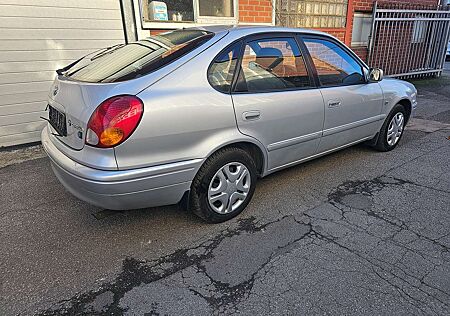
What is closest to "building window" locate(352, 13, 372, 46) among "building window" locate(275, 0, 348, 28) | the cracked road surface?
"building window" locate(275, 0, 348, 28)

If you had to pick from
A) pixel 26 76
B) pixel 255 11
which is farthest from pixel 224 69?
pixel 255 11

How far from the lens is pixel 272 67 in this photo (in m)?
3.01

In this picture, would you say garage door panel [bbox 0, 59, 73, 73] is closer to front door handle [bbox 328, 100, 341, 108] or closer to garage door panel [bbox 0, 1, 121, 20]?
garage door panel [bbox 0, 1, 121, 20]

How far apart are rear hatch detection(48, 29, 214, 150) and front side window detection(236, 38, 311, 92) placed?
17.1 inches

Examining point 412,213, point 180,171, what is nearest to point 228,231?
point 180,171

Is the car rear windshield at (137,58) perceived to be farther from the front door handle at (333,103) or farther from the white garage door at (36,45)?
the white garage door at (36,45)

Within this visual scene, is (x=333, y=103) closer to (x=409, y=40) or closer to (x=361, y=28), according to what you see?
(x=361, y=28)

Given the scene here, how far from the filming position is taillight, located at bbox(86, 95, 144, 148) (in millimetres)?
2150

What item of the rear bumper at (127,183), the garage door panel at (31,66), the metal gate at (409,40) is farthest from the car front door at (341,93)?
the metal gate at (409,40)

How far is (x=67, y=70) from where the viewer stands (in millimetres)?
3045

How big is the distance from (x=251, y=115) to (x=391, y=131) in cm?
268

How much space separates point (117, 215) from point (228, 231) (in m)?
1.06

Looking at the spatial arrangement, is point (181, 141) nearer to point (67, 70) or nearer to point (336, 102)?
point (67, 70)

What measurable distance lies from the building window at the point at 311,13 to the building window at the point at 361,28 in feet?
2.07
